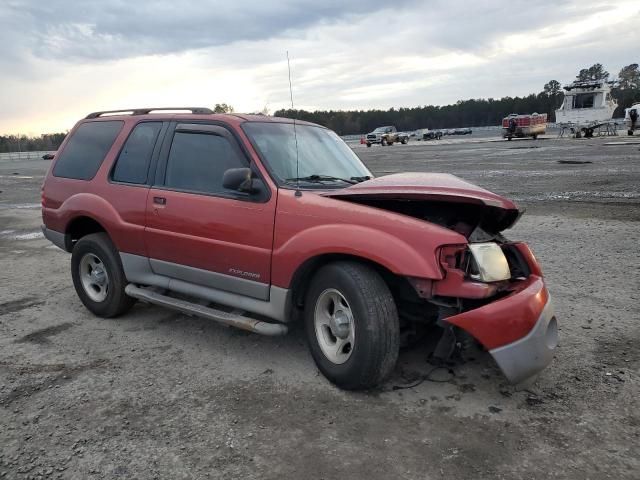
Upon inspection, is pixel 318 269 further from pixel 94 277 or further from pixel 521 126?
pixel 521 126

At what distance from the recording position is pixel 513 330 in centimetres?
296

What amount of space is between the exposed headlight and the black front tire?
3.26m

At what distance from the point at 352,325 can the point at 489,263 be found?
0.94 metres

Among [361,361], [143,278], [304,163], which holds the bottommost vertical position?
[361,361]

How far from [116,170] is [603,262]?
5543 mm

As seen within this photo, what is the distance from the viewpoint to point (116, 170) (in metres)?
4.81

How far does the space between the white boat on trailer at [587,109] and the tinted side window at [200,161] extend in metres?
41.8

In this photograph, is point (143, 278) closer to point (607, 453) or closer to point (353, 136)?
point (607, 453)

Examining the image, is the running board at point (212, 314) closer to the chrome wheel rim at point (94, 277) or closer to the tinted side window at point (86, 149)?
the chrome wheel rim at point (94, 277)

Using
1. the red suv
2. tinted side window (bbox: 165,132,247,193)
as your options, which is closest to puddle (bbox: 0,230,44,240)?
the red suv

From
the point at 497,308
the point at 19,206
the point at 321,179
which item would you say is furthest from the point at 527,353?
the point at 19,206

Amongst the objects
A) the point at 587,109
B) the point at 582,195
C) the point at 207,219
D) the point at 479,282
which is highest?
the point at 587,109

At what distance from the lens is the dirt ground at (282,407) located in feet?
8.80

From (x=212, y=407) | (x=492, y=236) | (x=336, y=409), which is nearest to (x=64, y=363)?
(x=212, y=407)
